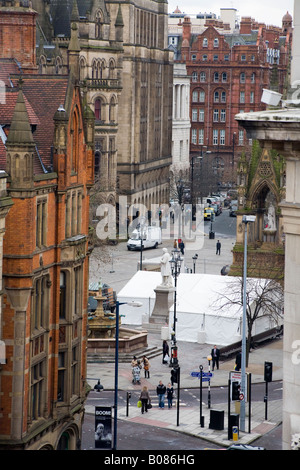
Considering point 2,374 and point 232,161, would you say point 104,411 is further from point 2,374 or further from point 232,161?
point 232,161

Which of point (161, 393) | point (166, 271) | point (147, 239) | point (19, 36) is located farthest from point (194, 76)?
point (161, 393)

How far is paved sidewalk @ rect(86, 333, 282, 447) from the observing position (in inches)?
1848

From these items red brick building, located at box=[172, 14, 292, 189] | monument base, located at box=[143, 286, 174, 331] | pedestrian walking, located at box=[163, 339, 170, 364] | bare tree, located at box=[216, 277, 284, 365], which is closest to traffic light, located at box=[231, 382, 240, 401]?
bare tree, located at box=[216, 277, 284, 365]

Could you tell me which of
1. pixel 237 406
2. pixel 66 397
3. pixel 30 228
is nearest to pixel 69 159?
pixel 30 228

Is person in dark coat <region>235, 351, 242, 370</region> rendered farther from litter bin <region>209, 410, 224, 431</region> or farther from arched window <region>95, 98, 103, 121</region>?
arched window <region>95, 98, 103, 121</region>

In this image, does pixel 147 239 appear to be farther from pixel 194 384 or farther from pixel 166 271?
Result: pixel 194 384

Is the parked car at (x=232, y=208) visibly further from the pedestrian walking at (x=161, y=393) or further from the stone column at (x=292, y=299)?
the stone column at (x=292, y=299)

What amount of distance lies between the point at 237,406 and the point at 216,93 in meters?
131

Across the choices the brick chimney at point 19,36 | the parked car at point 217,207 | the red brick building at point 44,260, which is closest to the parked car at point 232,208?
the parked car at point 217,207

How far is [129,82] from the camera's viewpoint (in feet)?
377

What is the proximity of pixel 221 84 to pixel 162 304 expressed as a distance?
11151 centimetres

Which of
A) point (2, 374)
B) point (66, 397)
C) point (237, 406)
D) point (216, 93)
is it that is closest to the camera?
point (2, 374)

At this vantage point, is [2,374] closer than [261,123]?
No

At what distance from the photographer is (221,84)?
17600 cm
